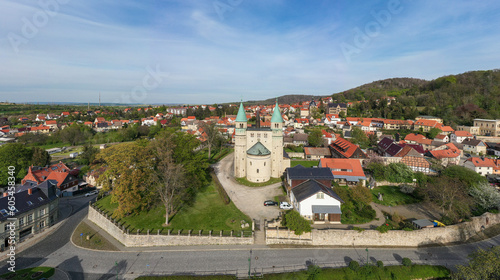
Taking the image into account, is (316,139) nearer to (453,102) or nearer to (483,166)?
(483,166)

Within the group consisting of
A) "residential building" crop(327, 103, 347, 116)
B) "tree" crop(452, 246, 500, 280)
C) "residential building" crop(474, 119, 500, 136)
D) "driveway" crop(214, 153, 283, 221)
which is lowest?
"driveway" crop(214, 153, 283, 221)

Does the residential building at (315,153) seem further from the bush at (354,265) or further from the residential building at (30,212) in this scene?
the residential building at (30,212)

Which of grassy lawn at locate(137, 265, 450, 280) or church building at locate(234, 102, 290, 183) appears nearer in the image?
grassy lawn at locate(137, 265, 450, 280)

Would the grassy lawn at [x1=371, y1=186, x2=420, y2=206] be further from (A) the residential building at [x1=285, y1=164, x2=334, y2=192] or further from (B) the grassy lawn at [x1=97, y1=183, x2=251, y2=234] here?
(B) the grassy lawn at [x1=97, y1=183, x2=251, y2=234]

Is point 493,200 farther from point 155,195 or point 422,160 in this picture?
point 155,195

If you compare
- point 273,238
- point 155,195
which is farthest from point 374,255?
point 155,195

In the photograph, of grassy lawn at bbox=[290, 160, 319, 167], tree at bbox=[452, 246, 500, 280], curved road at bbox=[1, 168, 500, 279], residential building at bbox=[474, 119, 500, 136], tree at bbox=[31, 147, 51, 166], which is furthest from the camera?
residential building at bbox=[474, 119, 500, 136]

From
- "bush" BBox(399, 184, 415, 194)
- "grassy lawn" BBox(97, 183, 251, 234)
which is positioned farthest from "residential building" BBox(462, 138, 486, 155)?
"grassy lawn" BBox(97, 183, 251, 234)
